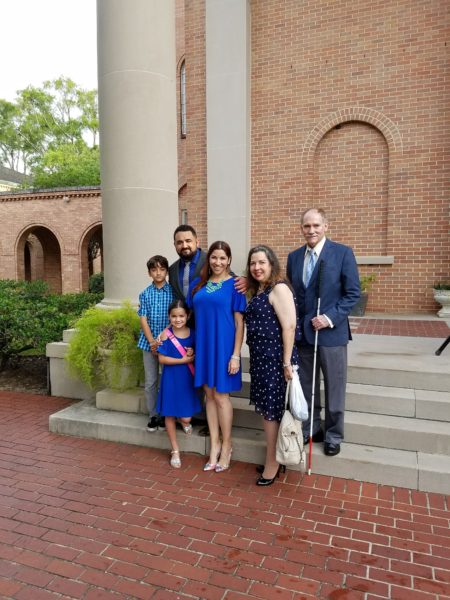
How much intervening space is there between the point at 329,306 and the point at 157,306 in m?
1.59

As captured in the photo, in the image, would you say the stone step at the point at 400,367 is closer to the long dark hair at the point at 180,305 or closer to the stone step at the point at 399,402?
the stone step at the point at 399,402

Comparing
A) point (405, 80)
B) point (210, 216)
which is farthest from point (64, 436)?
point (405, 80)

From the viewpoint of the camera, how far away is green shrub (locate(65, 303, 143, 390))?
17.1 feet

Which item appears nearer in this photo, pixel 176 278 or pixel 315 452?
pixel 315 452

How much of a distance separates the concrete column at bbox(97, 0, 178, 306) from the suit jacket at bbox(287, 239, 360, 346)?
A: 2.57 m

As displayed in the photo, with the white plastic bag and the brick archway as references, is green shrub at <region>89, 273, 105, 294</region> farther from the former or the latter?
the white plastic bag

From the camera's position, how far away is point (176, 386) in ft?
14.1

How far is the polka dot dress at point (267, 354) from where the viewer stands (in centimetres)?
380

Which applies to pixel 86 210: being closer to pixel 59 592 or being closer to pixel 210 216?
pixel 210 216

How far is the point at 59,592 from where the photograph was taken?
2715 millimetres

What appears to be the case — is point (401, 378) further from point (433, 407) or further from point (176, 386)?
point (176, 386)

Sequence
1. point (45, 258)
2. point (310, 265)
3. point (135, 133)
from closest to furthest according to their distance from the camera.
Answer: point (310, 265), point (135, 133), point (45, 258)

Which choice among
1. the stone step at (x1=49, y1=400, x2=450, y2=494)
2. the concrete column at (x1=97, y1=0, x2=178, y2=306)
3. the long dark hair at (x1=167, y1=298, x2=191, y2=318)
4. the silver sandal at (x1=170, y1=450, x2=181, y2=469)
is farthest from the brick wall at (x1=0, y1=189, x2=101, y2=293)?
the silver sandal at (x1=170, y1=450, x2=181, y2=469)

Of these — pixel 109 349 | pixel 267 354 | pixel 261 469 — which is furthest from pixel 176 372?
pixel 109 349
